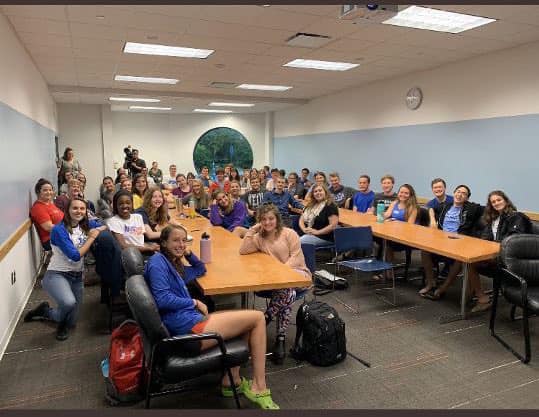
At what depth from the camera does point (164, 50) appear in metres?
5.73

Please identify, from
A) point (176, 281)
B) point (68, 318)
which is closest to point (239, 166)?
point (68, 318)

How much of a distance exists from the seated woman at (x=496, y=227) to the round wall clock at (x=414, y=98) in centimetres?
362

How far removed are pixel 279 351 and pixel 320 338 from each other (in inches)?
13.2

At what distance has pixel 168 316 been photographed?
2344 millimetres

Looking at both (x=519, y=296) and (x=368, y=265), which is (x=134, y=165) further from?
(x=519, y=296)

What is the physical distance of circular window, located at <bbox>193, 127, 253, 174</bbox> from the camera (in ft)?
47.4

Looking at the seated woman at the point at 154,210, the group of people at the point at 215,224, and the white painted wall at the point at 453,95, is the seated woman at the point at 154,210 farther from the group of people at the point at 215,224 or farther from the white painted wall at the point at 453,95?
the white painted wall at the point at 453,95

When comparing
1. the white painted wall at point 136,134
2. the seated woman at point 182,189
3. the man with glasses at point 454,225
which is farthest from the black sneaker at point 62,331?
the white painted wall at point 136,134

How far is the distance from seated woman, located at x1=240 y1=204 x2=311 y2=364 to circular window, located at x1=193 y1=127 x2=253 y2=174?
1130 centimetres

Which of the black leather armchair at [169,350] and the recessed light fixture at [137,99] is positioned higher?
the recessed light fixture at [137,99]

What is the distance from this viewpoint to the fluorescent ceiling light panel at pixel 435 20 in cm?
426

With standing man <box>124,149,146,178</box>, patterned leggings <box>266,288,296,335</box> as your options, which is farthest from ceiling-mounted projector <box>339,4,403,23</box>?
standing man <box>124,149,146,178</box>

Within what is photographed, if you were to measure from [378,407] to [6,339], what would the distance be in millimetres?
2967

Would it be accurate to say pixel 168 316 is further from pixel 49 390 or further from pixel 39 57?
pixel 39 57
